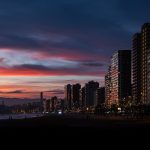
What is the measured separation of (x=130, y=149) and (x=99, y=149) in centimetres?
241

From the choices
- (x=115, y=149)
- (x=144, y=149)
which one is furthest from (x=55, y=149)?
(x=144, y=149)

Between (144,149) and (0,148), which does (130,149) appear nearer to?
(144,149)

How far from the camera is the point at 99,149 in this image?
34.8 meters

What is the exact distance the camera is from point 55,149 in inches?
1385

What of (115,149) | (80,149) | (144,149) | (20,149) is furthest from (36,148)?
(144,149)

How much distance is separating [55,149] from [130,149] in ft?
19.2

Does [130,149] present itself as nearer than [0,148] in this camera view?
Yes

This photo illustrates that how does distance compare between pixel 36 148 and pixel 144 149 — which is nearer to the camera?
pixel 144 149

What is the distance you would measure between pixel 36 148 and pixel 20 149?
1316 millimetres

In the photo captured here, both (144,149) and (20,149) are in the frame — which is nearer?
(144,149)

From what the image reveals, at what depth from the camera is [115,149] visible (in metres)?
34.5

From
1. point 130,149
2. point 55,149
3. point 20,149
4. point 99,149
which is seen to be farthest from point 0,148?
point 130,149

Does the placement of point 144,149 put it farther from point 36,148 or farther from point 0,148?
point 0,148

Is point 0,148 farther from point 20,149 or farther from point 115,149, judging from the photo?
point 115,149
